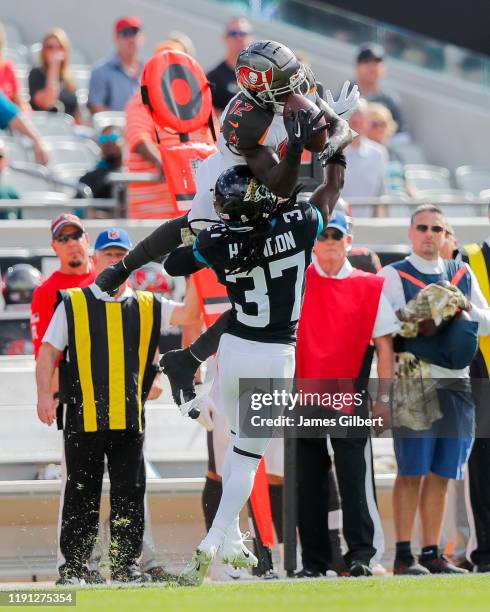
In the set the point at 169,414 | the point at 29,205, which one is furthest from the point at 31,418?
the point at 29,205

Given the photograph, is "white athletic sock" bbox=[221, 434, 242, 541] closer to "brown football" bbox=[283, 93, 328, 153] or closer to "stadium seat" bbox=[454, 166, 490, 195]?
"brown football" bbox=[283, 93, 328, 153]

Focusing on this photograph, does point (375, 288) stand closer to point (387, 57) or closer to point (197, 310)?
point (197, 310)

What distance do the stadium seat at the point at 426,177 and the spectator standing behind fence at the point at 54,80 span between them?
11.0 feet

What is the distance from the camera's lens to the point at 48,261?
924 cm

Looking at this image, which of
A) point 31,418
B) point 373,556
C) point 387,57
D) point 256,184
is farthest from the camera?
point 387,57

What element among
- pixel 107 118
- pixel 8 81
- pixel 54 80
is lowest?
pixel 107 118

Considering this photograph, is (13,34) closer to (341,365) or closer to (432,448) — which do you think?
(341,365)

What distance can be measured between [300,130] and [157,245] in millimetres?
1070

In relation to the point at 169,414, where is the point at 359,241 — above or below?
above

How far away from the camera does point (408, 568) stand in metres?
7.52

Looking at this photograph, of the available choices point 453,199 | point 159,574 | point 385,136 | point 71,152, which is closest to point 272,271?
point 159,574

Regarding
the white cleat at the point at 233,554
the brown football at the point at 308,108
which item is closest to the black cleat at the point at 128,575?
the white cleat at the point at 233,554

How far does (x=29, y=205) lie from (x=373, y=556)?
3.73m

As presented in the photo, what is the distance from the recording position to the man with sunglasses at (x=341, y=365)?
299 inches
